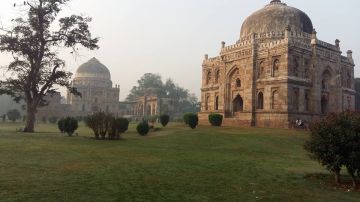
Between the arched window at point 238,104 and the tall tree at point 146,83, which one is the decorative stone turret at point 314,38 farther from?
the tall tree at point 146,83

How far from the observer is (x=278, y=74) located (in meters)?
33.8

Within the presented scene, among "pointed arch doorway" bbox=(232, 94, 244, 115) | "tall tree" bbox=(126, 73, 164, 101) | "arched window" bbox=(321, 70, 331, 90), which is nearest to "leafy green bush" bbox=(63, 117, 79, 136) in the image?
"pointed arch doorway" bbox=(232, 94, 244, 115)

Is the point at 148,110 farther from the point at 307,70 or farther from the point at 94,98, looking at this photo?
the point at 307,70

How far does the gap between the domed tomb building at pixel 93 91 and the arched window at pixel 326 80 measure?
170 feet

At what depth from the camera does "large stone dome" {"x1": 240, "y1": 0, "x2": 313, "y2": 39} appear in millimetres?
38031

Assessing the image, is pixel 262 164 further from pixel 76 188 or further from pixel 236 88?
pixel 236 88

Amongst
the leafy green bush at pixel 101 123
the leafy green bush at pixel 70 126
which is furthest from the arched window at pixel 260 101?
the leafy green bush at pixel 70 126

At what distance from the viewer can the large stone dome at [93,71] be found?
80438mm

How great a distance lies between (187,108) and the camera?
87.1 metres

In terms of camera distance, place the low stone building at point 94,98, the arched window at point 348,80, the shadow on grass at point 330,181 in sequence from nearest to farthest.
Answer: the shadow on grass at point 330,181
the arched window at point 348,80
the low stone building at point 94,98

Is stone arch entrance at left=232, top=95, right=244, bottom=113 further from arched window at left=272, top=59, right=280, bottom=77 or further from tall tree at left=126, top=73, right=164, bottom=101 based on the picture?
tall tree at left=126, top=73, right=164, bottom=101

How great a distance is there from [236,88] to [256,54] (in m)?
4.40

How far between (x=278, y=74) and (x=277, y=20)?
7.64m

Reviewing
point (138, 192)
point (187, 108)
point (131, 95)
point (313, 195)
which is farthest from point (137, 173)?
point (131, 95)
